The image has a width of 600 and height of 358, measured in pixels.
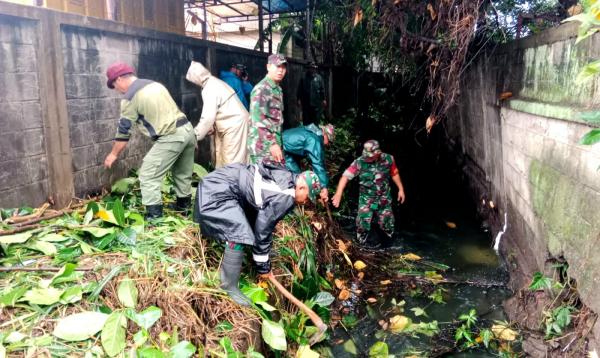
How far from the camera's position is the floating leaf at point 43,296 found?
273cm

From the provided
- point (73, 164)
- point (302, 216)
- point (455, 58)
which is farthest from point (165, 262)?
point (455, 58)

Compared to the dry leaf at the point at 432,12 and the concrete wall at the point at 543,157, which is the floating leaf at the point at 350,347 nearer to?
the concrete wall at the point at 543,157

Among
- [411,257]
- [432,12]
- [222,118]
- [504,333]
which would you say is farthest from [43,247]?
[432,12]

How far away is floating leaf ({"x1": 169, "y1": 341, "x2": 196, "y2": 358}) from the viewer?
2615 mm

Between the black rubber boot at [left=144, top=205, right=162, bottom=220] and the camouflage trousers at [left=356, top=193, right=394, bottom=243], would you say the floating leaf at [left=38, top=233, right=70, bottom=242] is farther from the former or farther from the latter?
the camouflage trousers at [left=356, top=193, right=394, bottom=243]

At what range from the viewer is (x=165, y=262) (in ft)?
11.0

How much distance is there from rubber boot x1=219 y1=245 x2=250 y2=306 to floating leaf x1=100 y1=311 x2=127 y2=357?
2.62 feet

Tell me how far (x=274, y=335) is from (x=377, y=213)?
380 cm

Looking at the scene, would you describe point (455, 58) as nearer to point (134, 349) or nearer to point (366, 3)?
point (366, 3)

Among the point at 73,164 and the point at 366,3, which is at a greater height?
the point at 366,3

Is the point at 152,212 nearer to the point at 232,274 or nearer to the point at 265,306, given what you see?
the point at 232,274

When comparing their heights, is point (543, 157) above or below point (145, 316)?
above

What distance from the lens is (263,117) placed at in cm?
506

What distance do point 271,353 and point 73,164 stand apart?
2.60 m
